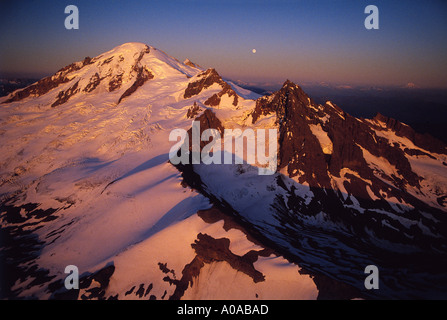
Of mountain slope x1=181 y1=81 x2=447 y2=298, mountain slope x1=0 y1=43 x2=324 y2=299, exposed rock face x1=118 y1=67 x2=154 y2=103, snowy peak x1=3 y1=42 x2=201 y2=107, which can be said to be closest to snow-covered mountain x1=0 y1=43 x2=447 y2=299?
mountain slope x1=0 y1=43 x2=324 y2=299

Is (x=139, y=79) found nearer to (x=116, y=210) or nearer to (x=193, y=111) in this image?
(x=193, y=111)

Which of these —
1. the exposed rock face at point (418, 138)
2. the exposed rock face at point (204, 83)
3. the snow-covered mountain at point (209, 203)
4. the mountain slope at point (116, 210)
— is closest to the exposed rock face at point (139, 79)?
the mountain slope at point (116, 210)

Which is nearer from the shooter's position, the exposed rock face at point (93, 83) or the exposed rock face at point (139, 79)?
the exposed rock face at point (139, 79)

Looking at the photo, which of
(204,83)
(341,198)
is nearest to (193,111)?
(204,83)

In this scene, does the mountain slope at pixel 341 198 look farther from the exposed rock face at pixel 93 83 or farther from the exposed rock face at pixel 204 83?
the exposed rock face at pixel 93 83

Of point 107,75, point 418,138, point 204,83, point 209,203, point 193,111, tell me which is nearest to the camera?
point 209,203

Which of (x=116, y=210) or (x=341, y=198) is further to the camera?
(x=341, y=198)

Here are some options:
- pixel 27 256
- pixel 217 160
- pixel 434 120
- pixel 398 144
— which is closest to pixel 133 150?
pixel 217 160

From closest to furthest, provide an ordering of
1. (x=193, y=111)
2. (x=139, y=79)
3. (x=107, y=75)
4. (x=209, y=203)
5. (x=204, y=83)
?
(x=209, y=203) < (x=193, y=111) < (x=204, y=83) < (x=139, y=79) < (x=107, y=75)

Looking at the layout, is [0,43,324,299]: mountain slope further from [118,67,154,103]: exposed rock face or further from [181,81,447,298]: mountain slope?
[181,81,447,298]: mountain slope
